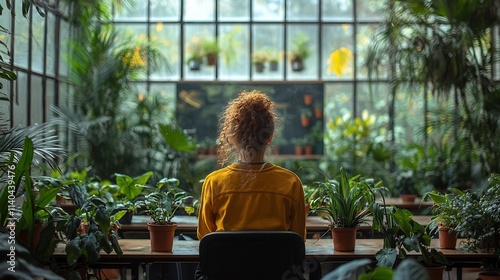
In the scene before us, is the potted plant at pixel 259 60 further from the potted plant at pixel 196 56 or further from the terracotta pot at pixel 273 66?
the potted plant at pixel 196 56

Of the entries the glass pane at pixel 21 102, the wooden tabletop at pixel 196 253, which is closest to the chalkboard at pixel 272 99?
the glass pane at pixel 21 102

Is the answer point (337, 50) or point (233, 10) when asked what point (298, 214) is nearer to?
point (337, 50)

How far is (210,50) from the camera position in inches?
354

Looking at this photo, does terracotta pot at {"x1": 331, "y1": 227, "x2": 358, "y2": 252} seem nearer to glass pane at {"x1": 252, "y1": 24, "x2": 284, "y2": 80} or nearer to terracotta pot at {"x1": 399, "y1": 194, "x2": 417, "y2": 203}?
terracotta pot at {"x1": 399, "y1": 194, "x2": 417, "y2": 203}

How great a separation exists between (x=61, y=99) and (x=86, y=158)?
744 millimetres

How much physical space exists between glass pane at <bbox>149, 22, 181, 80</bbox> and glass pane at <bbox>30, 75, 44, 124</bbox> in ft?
6.64

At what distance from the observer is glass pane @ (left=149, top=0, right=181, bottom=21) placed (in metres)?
9.16

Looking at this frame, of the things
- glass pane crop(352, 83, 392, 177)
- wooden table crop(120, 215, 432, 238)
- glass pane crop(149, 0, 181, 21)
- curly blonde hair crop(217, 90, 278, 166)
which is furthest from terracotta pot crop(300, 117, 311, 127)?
curly blonde hair crop(217, 90, 278, 166)

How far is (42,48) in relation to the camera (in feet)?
24.0

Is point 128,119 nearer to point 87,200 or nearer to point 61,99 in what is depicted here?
point 61,99

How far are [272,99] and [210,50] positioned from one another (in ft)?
3.22

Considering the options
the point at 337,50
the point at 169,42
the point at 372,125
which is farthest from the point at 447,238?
the point at 169,42

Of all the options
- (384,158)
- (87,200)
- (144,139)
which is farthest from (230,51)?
(87,200)

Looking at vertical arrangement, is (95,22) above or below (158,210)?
above
